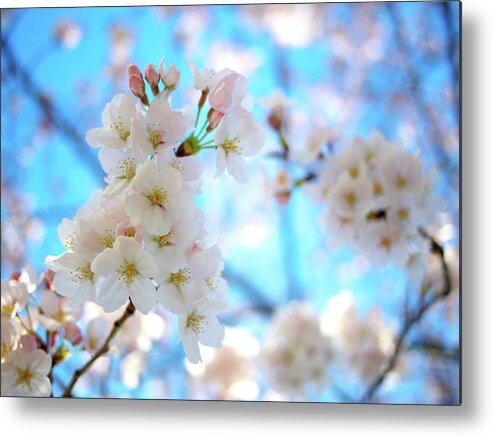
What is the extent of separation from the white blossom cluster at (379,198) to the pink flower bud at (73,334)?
0.55m

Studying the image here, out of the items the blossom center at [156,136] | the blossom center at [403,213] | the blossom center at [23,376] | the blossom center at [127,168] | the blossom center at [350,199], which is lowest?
the blossom center at [23,376]

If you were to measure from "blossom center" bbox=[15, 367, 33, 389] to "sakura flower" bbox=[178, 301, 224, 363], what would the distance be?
294 millimetres

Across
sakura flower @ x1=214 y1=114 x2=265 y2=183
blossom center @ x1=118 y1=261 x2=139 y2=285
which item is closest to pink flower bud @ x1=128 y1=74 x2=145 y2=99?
sakura flower @ x1=214 y1=114 x2=265 y2=183

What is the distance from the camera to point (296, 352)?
1.54m

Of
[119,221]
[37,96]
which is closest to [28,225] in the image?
[37,96]

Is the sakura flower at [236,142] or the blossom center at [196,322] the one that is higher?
the sakura flower at [236,142]

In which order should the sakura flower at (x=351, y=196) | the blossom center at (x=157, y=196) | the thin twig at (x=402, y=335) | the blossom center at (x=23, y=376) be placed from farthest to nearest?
the thin twig at (x=402, y=335) → the sakura flower at (x=351, y=196) → the blossom center at (x=23, y=376) → the blossom center at (x=157, y=196)

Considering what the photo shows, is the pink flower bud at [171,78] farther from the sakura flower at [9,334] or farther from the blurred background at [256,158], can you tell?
the blurred background at [256,158]

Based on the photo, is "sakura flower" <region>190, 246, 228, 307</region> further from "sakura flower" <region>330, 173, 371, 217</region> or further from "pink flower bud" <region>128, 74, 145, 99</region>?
"sakura flower" <region>330, 173, 371, 217</region>

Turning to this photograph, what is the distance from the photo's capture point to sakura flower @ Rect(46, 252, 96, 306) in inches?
33.7

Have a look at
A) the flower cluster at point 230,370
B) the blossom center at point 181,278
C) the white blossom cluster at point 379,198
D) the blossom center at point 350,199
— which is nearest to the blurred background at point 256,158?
the flower cluster at point 230,370

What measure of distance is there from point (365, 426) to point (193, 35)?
95 centimetres

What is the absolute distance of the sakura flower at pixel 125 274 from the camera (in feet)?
2.65

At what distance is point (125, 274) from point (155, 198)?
10 cm
